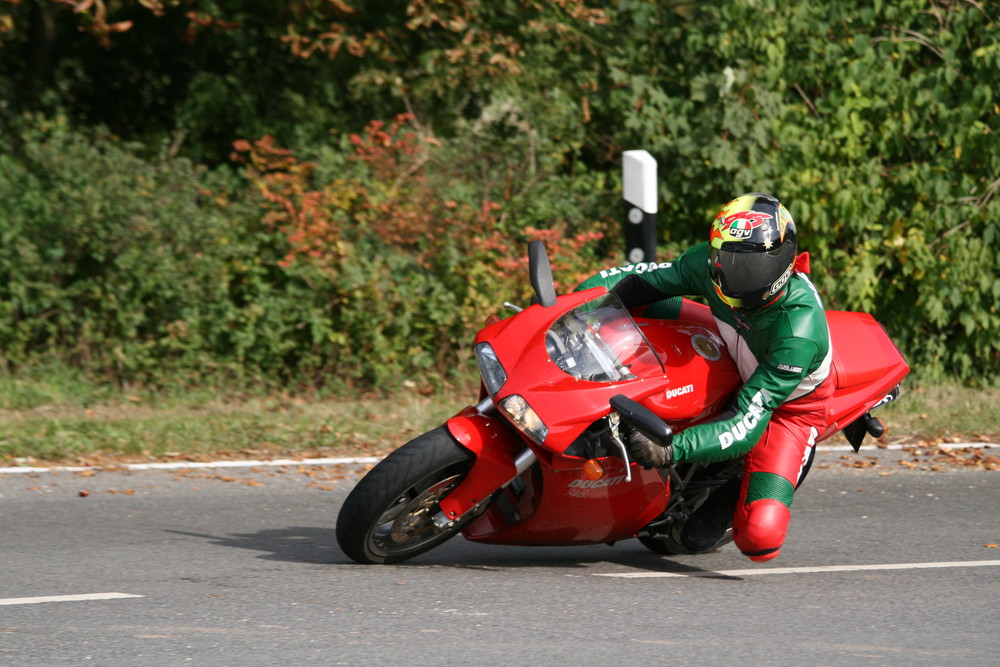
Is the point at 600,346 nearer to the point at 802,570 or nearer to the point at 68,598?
the point at 802,570

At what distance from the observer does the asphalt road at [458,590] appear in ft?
14.5

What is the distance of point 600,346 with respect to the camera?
5.23 m

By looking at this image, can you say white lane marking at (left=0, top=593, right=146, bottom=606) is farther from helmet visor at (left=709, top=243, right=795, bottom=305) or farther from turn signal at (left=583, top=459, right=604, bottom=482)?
helmet visor at (left=709, top=243, right=795, bottom=305)

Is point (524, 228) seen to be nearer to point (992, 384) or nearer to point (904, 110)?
point (904, 110)

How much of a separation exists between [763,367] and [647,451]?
643mm

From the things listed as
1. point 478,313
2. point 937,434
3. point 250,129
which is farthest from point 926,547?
point 250,129

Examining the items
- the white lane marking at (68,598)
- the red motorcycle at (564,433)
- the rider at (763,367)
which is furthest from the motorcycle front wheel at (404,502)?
the white lane marking at (68,598)

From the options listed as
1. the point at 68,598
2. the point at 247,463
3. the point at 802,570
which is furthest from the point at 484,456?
the point at 247,463

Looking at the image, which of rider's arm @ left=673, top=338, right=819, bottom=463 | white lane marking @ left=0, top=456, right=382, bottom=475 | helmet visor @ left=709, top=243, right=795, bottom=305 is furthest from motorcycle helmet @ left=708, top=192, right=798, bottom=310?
white lane marking @ left=0, top=456, right=382, bottom=475

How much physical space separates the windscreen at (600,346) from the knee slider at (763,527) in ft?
2.41

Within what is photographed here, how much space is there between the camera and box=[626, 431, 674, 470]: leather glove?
16.4 feet

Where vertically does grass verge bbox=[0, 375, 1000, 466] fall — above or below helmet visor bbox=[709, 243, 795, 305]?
below

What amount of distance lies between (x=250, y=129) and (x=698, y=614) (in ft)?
31.7

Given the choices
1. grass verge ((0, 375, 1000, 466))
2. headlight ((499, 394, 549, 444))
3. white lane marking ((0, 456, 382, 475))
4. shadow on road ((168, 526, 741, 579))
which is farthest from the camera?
grass verge ((0, 375, 1000, 466))
